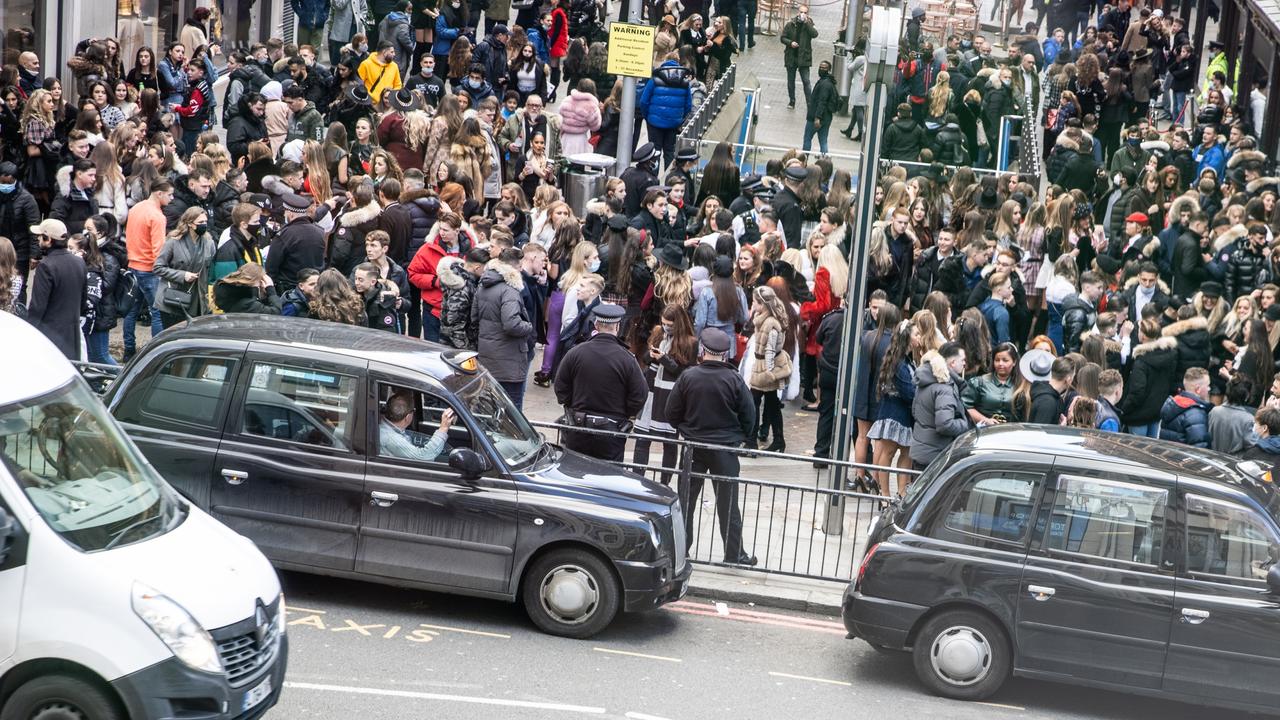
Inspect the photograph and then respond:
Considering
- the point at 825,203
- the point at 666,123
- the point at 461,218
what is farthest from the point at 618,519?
the point at 666,123

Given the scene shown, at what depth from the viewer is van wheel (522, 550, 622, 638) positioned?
32.2 ft

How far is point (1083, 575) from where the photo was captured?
363 inches

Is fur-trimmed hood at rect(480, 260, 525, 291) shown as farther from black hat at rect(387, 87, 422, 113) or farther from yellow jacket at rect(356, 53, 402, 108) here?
yellow jacket at rect(356, 53, 402, 108)

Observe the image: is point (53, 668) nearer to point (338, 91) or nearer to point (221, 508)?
point (221, 508)

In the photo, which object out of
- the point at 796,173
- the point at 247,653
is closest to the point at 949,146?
the point at 796,173

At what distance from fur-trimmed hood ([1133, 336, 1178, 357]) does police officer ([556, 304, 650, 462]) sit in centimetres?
374

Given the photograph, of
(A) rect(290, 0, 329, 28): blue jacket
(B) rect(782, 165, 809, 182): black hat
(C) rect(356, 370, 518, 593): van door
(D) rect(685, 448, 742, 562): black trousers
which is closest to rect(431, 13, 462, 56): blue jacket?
(A) rect(290, 0, 329, 28): blue jacket

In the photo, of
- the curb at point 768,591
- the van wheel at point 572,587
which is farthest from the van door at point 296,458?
the curb at point 768,591

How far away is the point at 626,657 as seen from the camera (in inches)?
381

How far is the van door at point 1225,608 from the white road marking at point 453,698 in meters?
3.37

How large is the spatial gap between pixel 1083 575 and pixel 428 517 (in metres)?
3.90

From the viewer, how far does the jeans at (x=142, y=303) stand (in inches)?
570

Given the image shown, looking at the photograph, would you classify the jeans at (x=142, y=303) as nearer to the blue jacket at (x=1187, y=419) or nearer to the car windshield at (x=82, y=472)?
the car windshield at (x=82, y=472)

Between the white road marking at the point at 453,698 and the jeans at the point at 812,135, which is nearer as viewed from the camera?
the white road marking at the point at 453,698
